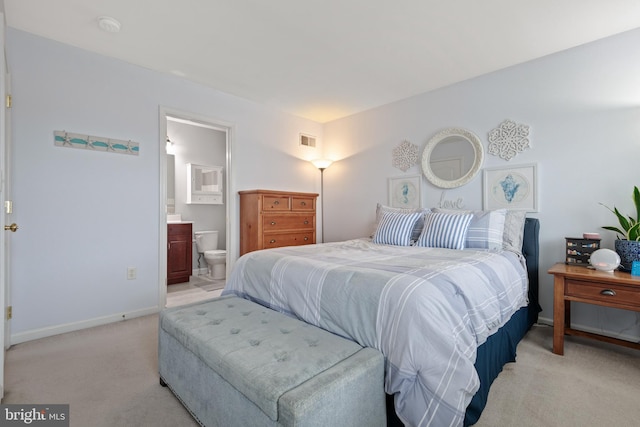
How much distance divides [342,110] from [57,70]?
120 inches

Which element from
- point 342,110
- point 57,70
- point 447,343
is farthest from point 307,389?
point 342,110

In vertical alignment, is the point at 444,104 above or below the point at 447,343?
above

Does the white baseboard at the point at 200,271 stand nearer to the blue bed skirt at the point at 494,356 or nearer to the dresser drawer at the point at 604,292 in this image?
the blue bed skirt at the point at 494,356

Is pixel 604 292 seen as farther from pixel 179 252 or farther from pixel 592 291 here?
pixel 179 252

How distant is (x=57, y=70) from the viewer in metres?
2.55

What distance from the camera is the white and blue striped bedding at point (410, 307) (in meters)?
1.21

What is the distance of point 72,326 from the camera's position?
8.52ft

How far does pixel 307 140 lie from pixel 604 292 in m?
3.73

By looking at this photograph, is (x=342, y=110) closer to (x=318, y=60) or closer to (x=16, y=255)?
(x=318, y=60)

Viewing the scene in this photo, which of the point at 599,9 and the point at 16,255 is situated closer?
the point at 599,9

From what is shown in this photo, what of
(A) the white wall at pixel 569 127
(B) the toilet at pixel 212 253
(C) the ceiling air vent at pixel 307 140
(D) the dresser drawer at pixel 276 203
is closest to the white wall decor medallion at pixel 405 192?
(A) the white wall at pixel 569 127

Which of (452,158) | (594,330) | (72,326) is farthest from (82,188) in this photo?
(594,330)

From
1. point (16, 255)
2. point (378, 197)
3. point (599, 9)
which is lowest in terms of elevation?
point (16, 255)

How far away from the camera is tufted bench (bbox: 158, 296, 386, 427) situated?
3.36 feet
